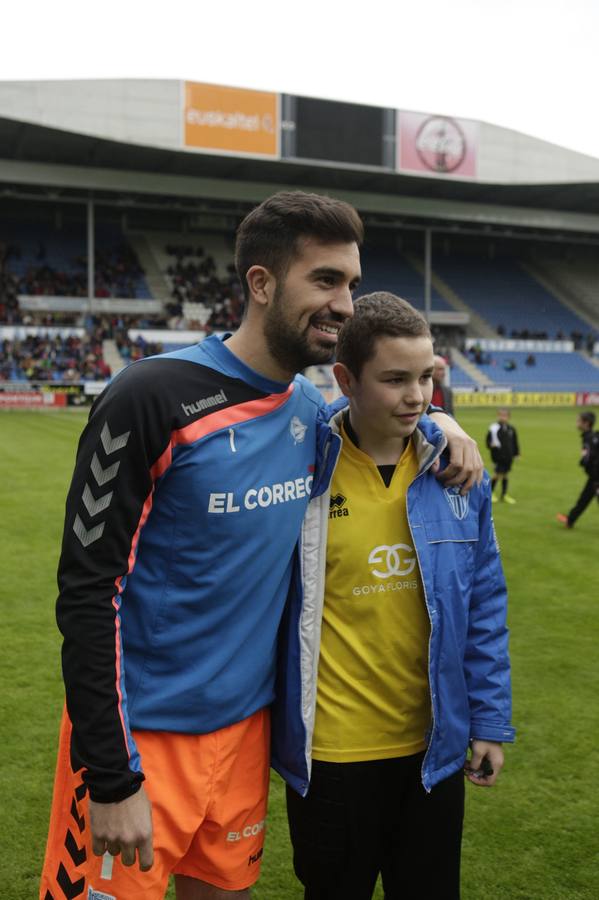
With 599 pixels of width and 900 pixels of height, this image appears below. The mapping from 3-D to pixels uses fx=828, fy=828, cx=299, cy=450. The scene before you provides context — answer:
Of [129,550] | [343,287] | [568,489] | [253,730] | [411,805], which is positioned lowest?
[568,489]

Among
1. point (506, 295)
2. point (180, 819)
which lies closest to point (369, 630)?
point (180, 819)

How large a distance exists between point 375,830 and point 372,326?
1448 millimetres

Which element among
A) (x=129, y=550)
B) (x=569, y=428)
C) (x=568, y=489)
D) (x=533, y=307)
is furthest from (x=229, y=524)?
(x=533, y=307)

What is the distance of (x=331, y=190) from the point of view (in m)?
44.0

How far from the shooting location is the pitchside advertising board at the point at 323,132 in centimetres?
3759

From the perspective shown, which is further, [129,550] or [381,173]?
[381,173]

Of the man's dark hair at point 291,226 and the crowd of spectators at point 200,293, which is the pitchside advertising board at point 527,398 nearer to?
the crowd of spectators at point 200,293

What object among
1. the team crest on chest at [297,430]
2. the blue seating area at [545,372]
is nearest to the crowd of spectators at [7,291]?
the blue seating area at [545,372]

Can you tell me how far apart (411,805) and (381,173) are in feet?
136

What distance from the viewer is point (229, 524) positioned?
2137 mm

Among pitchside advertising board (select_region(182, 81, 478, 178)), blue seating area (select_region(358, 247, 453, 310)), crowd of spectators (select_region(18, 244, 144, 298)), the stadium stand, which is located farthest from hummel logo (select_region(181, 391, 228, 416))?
blue seating area (select_region(358, 247, 453, 310))

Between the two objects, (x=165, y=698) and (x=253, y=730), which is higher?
(x=165, y=698)

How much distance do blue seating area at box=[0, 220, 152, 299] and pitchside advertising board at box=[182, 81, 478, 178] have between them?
862cm

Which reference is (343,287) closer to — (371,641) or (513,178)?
(371,641)
